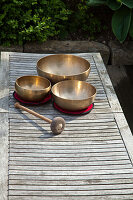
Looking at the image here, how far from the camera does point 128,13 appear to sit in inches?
147

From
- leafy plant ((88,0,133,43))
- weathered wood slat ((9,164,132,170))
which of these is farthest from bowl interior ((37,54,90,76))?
leafy plant ((88,0,133,43))

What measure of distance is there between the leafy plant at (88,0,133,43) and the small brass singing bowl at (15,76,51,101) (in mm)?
1762

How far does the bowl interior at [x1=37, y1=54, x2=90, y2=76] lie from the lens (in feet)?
8.21

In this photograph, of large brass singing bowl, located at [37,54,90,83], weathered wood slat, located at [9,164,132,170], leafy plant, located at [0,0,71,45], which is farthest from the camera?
leafy plant, located at [0,0,71,45]

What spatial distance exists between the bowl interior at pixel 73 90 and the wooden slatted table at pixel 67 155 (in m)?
0.09

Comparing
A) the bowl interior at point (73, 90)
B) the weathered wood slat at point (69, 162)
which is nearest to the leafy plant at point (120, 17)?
the bowl interior at point (73, 90)

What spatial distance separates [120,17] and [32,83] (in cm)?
190

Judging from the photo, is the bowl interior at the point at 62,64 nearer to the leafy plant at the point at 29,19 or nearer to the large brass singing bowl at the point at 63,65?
the large brass singing bowl at the point at 63,65

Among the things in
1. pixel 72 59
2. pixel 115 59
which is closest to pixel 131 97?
pixel 115 59

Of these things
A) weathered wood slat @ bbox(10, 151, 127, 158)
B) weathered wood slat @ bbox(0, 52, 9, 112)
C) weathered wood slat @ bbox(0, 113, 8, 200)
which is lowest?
weathered wood slat @ bbox(0, 52, 9, 112)

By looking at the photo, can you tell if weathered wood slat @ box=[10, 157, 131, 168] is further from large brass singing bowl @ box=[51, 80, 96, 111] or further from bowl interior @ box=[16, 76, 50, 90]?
bowl interior @ box=[16, 76, 50, 90]

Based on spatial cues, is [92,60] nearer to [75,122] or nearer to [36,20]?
[75,122]

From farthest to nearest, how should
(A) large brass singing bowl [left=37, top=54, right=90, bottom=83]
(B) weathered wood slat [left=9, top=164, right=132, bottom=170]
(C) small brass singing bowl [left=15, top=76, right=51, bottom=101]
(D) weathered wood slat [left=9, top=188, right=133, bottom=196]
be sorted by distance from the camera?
1. (A) large brass singing bowl [left=37, top=54, right=90, bottom=83]
2. (C) small brass singing bowl [left=15, top=76, right=51, bottom=101]
3. (B) weathered wood slat [left=9, top=164, right=132, bottom=170]
4. (D) weathered wood slat [left=9, top=188, right=133, bottom=196]

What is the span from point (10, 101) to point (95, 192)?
87cm
